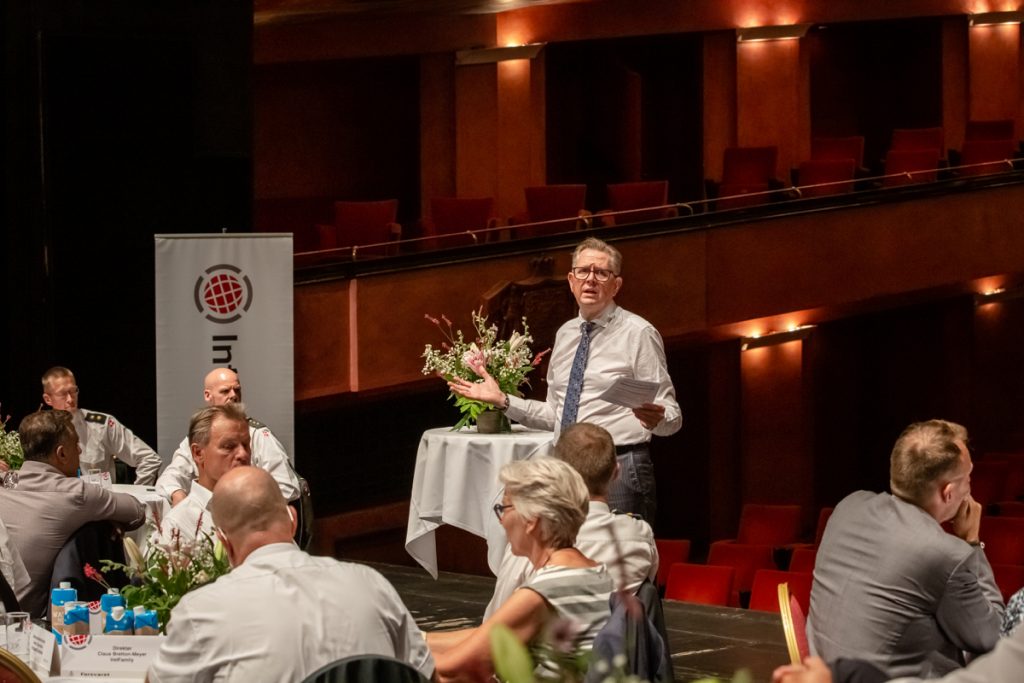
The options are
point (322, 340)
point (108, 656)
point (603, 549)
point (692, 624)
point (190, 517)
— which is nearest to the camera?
point (108, 656)

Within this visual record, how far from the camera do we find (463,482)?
5.99 m

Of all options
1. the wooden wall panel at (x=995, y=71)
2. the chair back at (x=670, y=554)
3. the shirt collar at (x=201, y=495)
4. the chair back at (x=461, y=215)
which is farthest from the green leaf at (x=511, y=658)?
the wooden wall panel at (x=995, y=71)

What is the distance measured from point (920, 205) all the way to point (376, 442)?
484 centimetres

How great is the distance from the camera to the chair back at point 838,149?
44.9ft

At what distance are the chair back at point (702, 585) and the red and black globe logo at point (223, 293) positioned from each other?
8.16 feet

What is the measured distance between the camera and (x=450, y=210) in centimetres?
1163

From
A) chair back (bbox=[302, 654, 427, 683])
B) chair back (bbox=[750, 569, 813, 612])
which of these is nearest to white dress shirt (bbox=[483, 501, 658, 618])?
chair back (bbox=[302, 654, 427, 683])

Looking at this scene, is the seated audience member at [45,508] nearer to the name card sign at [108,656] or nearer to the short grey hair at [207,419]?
the short grey hair at [207,419]

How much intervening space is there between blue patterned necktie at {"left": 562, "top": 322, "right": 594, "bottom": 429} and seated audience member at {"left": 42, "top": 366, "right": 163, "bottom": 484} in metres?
2.34

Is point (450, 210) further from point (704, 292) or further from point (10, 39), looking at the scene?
point (10, 39)

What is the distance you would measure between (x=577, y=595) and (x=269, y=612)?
0.71m

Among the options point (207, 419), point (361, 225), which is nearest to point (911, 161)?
point (361, 225)

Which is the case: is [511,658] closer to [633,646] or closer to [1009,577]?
[633,646]

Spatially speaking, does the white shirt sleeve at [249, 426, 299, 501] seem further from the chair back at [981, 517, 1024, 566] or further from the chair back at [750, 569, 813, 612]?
the chair back at [981, 517, 1024, 566]
